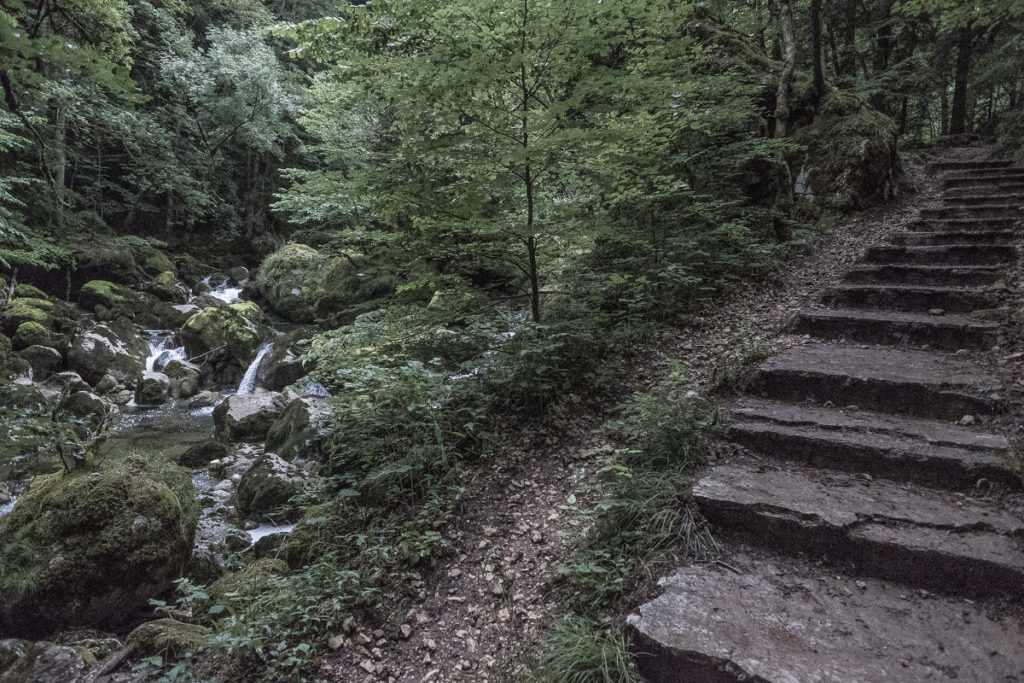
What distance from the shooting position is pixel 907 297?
196 inches

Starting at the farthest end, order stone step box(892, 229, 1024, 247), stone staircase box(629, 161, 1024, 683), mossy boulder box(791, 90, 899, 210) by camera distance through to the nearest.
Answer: mossy boulder box(791, 90, 899, 210) < stone step box(892, 229, 1024, 247) < stone staircase box(629, 161, 1024, 683)

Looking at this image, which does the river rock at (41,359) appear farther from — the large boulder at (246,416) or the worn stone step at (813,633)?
the worn stone step at (813,633)

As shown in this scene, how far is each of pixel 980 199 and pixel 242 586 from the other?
10637 mm

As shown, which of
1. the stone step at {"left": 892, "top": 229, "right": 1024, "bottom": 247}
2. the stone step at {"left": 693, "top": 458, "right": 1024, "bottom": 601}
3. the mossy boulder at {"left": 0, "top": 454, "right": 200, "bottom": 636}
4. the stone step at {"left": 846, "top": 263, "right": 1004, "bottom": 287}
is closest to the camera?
the stone step at {"left": 693, "top": 458, "right": 1024, "bottom": 601}

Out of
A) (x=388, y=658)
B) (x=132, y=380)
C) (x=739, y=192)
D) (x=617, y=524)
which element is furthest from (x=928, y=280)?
(x=132, y=380)

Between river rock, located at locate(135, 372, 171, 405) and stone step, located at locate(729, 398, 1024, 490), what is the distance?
13.1 metres

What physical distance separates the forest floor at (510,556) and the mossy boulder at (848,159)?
13.3 feet

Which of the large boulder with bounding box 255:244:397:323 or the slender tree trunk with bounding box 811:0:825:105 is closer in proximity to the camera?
the slender tree trunk with bounding box 811:0:825:105

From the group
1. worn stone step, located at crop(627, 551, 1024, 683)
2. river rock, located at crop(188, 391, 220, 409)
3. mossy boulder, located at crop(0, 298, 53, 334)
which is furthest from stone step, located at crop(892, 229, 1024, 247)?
mossy boulder, located at crop(0, 298, 53, 334)

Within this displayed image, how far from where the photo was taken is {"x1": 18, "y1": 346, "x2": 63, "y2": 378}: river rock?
11.0 metres

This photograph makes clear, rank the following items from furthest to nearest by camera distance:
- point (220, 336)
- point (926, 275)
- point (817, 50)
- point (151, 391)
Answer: point (220, 336) < point (151, 391) < point (817, 50) < point (926, 275)

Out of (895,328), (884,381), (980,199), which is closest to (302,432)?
(884,381)

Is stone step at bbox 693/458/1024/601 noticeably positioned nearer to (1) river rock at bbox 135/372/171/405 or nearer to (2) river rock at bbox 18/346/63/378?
(1) river rock at bbox 135/372/171/405

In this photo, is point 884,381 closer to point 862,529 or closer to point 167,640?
point 862,529
